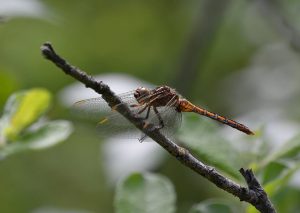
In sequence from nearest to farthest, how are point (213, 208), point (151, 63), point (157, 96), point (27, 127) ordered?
point (213, 208) < point (157, 96) < point (27, 127) < point (151, 63)

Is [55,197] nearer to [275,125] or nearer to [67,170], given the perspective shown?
[67,170]

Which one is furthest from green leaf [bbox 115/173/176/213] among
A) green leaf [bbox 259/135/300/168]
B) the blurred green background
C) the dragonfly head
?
the blurred green background

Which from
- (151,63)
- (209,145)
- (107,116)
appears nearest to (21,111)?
(107,116)

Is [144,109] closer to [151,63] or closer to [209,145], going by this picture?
[209,145]

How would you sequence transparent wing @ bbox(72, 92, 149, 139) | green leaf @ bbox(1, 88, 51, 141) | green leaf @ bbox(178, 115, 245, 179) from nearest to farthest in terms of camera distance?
transparent wing @ bbox(72, 92, 149, 139) < green leaf @ bbox(178, 115, 245, 179) < green leaf @ bbox(1, 88, 51, 141)

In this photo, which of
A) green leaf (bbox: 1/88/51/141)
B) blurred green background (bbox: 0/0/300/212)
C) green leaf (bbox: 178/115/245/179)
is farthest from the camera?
blurred green background (bbox: 0/0/300/212)

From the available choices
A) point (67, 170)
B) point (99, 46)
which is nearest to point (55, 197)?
point (67, 170)

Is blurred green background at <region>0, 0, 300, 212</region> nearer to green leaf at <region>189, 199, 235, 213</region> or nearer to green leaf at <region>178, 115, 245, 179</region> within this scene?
green leaf at <region>178, 115, 245, 179</region>
